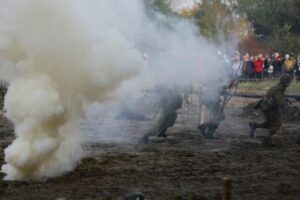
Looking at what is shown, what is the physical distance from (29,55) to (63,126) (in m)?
1.58

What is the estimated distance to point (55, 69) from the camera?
38.2 feet

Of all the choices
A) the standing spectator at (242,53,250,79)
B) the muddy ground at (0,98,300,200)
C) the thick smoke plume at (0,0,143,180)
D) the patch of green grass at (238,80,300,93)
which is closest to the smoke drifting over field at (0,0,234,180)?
the thick smoke plume at (0,0,143,180)

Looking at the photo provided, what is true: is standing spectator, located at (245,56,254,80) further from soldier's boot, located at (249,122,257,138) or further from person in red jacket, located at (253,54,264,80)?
soldier's boot, located at (249,122,257,138)

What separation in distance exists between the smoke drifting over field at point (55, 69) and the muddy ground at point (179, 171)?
49 cm

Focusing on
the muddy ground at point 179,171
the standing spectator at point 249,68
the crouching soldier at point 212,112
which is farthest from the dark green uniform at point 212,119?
the standing spectator at point 249,68

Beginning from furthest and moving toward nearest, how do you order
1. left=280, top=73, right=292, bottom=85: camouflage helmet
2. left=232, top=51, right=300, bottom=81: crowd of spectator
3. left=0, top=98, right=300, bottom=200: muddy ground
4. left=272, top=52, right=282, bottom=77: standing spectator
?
left=272, top=52, right=282, bottom=77: standing spectator
left=232, top=51, right=300, bottom=81: crowd of spectator
left=280, top=73, right=292, bottom=85: camouflage helmet
left=0, top=98, right=300, bottom=200: muddy ground

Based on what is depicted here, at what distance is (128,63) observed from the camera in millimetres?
12258

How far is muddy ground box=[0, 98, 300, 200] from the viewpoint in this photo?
10469 millimetres

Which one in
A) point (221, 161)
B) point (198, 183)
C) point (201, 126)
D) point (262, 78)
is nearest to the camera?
point (198, 183)

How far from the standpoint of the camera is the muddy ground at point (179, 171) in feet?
34.3

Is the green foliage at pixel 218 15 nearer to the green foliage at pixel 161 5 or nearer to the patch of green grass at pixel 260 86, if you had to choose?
the patch of green grass at pixel 260 86

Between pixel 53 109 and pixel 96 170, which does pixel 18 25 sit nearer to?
pixel 53 109

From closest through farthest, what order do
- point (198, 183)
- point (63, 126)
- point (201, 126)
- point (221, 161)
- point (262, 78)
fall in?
1. point (198, 183)
2. point (63, 126)
3. point (221, 161)
4. point (201, 126)
5. point (262, 78)

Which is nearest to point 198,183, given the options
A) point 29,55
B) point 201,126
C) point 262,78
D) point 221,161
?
point 221,161
